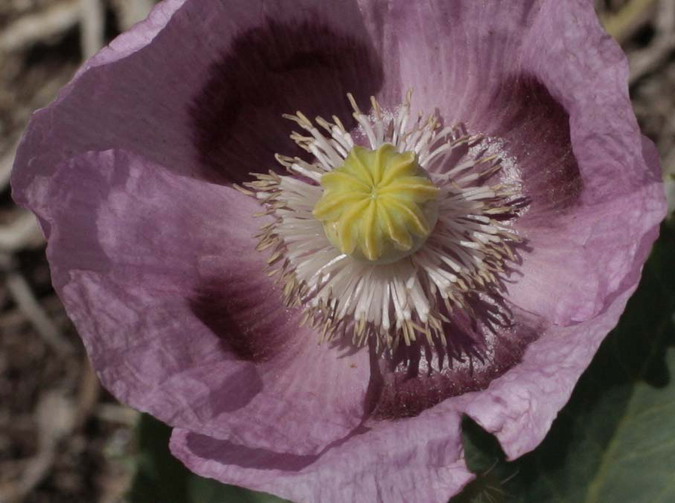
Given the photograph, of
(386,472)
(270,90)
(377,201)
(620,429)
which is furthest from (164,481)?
(620,429)

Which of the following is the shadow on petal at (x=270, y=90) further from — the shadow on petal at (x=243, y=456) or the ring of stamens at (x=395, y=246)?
the shadow on petal at (x=243, y=456)

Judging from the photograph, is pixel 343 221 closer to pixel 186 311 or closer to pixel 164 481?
pixel 186 311

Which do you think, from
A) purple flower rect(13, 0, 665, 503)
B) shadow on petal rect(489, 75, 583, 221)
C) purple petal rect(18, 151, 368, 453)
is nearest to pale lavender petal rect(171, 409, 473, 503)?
purple flower rect(13, 0, 665, 503)

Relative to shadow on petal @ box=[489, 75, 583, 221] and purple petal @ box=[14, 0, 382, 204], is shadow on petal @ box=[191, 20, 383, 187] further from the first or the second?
shadow on petal @ box=[489, 75, 583, 221]

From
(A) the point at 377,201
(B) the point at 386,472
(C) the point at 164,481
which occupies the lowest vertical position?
(B) the point at 386,472

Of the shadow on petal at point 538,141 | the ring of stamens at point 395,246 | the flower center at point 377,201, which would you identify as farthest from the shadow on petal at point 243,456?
the shadow on petal at point 538,141

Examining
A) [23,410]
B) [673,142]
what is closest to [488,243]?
[673,142]
